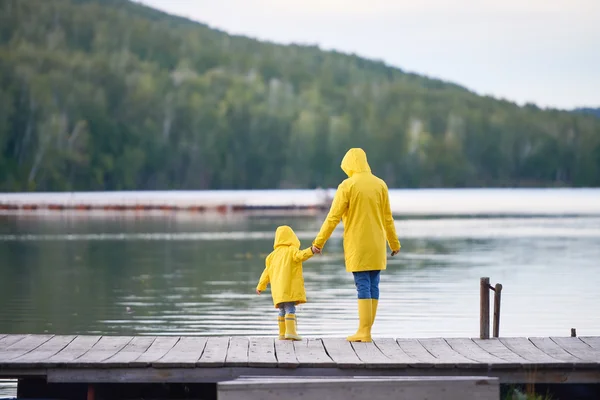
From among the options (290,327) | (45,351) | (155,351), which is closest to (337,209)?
(290,327)

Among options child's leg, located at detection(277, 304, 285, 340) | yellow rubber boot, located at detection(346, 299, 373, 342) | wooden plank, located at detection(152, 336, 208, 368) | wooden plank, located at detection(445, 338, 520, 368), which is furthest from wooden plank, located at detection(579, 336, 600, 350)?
wooden plank, located at detection(152, 336, 208, 368)

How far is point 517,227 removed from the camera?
5441cm

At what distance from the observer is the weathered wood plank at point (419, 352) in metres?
9.01

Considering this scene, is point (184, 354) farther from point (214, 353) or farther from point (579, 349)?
point (579, 349)

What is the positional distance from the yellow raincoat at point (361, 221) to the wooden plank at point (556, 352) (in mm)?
1568

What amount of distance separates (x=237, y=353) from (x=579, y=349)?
2.97m

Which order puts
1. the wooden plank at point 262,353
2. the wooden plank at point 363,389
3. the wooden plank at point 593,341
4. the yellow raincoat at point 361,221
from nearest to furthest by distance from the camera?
the wooden plank at point 363,389 → the wooden plank at point 262,353 → the wooden plank at point 593,341 → the yellow raincoat at point 361,221

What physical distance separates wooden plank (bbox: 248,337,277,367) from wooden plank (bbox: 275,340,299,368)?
0.04m

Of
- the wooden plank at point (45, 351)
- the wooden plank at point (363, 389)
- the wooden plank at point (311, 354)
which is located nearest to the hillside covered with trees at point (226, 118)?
the wooden plank at point (45, 351)

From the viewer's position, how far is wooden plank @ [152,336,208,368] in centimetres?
906

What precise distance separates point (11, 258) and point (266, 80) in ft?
474

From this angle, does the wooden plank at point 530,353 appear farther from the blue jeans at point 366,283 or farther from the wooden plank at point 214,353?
the wooden plank at point 214,353

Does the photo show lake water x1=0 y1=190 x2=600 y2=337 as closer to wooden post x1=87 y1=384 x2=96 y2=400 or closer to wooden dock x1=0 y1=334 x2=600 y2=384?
wooden dock x1=0 y1=334 x2=600 y2=384

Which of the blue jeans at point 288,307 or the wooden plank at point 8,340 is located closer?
the wooden plank at point 8,340
